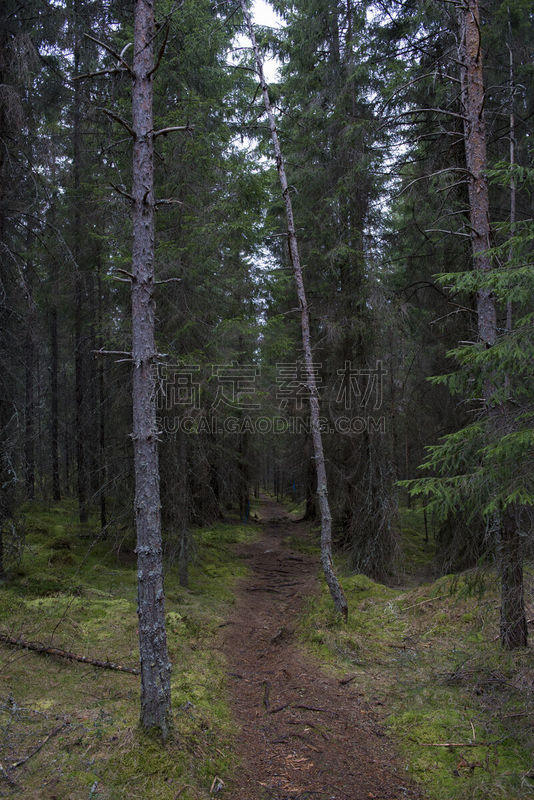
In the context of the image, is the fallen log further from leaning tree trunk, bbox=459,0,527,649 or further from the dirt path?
leaning tree trunk, bbox=459,0,527,649

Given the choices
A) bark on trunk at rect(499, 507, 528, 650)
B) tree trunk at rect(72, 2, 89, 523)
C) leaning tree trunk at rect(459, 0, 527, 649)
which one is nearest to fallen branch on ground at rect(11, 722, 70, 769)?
bark on trunk at rect(499, 507, 528, 650)

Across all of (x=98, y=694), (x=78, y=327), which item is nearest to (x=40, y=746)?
(x=98, y=694)

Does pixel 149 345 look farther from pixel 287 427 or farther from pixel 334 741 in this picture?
pixel 287 427

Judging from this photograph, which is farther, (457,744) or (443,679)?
(443,679)

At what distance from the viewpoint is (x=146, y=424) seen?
453cm

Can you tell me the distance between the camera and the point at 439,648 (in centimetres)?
689

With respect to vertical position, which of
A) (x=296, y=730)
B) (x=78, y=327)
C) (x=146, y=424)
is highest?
(x=78, y=327)

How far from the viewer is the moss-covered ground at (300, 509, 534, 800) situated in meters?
4.14

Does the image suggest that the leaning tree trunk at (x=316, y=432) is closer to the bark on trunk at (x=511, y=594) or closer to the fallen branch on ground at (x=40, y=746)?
the bark on trunk at (x=511, y=594)

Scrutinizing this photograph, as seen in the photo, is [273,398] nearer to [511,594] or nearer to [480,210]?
[480,210]

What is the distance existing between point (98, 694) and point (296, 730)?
2221mm

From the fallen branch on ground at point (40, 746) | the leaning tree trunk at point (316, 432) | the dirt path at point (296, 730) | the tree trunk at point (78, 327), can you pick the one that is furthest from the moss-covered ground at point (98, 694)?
the tree trunk at point (78, 327)

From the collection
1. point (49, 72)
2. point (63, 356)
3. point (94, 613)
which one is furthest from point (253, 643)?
point (63, 356)

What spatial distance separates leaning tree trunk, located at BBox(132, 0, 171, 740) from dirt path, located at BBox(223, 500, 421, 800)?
1133 mm
